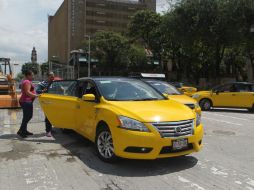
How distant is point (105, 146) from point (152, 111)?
1.12m

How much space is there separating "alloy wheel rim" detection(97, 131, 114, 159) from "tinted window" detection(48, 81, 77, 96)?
2.05 metres

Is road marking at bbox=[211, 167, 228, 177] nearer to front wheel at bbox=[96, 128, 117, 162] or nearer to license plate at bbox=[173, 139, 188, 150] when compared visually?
license plate at bbox=[173, 139, 188, 150]

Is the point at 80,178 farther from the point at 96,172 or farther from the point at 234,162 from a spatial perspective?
the point at 234,162

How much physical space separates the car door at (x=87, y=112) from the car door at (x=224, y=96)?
1069cm

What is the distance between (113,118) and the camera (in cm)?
655

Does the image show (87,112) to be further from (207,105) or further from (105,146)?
(207,105)

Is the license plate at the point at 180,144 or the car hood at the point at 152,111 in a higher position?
the car hood at the point at 152,111

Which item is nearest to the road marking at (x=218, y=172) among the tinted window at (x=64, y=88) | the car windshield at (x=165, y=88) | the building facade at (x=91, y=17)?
the tinted window at (x=64, y=88)

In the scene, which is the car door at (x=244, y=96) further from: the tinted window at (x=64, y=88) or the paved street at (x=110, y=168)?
the tinted window at (x=64, y=88)

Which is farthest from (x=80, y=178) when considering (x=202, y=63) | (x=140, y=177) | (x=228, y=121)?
(x=202, y=63)

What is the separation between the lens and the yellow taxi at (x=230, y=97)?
17234 mm

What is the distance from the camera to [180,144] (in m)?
6.37

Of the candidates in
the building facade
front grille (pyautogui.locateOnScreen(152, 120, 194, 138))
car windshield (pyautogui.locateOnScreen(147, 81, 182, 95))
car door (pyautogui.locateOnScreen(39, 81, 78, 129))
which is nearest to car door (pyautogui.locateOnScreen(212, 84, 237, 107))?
car windshield (pyautogui.locateOnScreen(147, 81, 182, 95))

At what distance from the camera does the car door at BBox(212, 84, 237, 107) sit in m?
17.5
